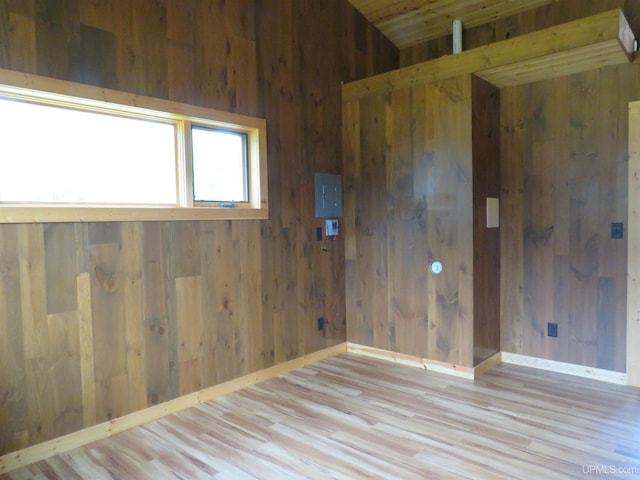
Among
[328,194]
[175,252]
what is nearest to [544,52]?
[328,194]

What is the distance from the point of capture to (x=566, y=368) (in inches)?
146

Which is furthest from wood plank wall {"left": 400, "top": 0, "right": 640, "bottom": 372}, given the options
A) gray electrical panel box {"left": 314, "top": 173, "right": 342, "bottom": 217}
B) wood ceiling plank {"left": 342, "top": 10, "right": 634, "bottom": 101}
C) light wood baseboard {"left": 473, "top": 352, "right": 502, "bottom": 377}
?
gray electrical panel box {"left": 314, "top": 173, "right": 342, "bottom": 217}

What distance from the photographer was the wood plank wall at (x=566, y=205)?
136 inches

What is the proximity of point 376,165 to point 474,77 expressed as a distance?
1.13 metres

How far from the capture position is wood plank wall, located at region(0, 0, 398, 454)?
252 centimetres

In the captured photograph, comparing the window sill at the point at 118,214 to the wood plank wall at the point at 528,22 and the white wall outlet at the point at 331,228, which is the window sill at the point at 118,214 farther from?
the wood plank wall at the point at 528,22

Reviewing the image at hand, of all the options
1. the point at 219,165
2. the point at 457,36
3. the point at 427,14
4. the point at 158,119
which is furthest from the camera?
the point at 427,14

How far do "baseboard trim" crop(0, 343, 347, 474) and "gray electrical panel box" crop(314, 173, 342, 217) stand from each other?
137cm

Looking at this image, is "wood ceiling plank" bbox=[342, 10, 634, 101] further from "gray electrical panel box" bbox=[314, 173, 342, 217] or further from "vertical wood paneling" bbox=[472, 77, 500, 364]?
"gray electrical panel box" bbox=[314, 173, 342, 217]

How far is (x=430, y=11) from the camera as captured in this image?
14.3ft

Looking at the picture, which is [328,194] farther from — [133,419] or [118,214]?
[133,419]

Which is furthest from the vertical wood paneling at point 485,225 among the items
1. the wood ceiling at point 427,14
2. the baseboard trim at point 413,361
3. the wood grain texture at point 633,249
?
the wood grain texture at point 633,249

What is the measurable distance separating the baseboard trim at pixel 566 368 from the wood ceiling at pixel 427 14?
10.3 ft

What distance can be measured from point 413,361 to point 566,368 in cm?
126
